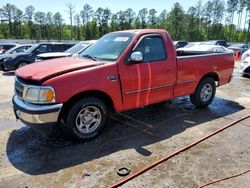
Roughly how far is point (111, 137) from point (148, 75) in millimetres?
1408

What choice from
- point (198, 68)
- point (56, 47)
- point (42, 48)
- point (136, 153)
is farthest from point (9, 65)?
point (136, 153)

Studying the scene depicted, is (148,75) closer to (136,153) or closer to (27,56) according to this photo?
(136,153)

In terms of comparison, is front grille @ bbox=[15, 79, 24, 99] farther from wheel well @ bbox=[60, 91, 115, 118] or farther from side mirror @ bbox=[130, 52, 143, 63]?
side mirror @ bbox=[130, 52, 143, 63]

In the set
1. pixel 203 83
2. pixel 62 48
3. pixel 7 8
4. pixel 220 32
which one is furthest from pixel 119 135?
pixel 7 8

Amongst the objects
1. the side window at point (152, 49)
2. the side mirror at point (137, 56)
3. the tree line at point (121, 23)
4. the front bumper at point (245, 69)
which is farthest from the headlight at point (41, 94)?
the tree line at point (121, 23)

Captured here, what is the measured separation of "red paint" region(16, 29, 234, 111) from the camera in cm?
428

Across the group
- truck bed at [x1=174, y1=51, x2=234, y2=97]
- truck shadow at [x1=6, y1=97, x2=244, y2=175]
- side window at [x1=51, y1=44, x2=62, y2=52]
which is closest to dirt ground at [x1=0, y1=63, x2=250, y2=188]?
truck shadow at [x1=6, y1=97, x2=244, y2=175]

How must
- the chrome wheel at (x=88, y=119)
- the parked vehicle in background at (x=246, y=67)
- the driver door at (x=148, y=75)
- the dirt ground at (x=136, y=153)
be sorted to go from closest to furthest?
1. the dirt ground at (x=136, y=153)
2. the chrome wheel at (x=88, y=119)
3. the driver door at (x=148, y=75)
4. the parked vehicle in background at (x=246, y=67)

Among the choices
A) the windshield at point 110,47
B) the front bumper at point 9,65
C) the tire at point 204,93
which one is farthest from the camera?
the front bumper at point 9,65

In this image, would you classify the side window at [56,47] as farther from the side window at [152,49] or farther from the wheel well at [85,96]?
the wheel well at [85,96]

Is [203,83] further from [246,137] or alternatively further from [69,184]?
[69,184]

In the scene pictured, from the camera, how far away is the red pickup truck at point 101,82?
4.19m

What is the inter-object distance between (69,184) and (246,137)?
342 cm

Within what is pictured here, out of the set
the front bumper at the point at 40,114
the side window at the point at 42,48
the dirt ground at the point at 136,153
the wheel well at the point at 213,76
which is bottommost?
the dirt ground at the point at 136,153
